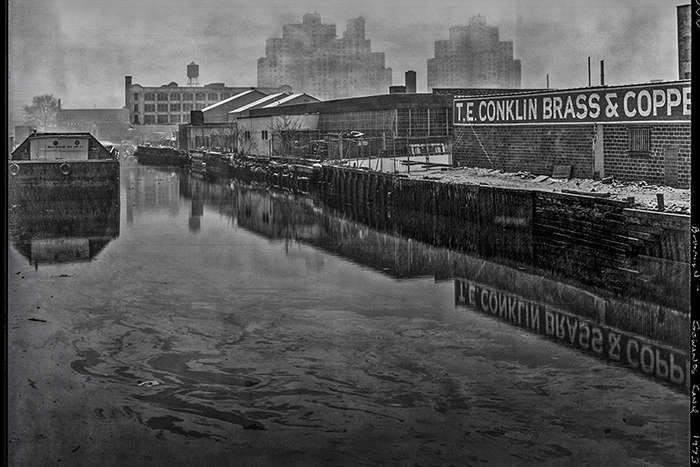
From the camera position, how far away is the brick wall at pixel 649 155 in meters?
12.2

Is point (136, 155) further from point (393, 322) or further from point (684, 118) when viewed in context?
point (393, 322)

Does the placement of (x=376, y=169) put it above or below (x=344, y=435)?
above

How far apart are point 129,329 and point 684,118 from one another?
965 cm

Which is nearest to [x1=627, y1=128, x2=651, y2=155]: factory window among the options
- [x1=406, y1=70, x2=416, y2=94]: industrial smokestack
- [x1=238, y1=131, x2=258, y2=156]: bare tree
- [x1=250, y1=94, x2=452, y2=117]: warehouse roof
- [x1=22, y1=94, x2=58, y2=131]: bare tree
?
[x1=406, y1=70, x2=416, y2=94]: industrial smokestack

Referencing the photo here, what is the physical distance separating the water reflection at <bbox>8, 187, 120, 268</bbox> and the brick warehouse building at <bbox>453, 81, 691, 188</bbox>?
8.36 metres

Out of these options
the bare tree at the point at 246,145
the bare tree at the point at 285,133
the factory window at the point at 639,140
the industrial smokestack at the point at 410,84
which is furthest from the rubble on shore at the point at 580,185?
the bare tree at the point at 246,145

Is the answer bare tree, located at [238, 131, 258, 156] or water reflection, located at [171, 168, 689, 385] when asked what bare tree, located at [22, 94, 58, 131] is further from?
bare tree, located at [238, 131, 258, 156]

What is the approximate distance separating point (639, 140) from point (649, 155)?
34 centimetres

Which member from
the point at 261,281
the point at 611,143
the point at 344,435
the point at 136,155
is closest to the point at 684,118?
the point at 611,143

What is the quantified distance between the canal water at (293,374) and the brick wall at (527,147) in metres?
5.36

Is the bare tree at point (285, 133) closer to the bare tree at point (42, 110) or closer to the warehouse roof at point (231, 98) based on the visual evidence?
the warehouse roof at point (231, 98)

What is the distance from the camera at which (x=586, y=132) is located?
48.0ft

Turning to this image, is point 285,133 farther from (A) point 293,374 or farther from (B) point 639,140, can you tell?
(A) point 293,374

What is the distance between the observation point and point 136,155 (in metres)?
32.4
